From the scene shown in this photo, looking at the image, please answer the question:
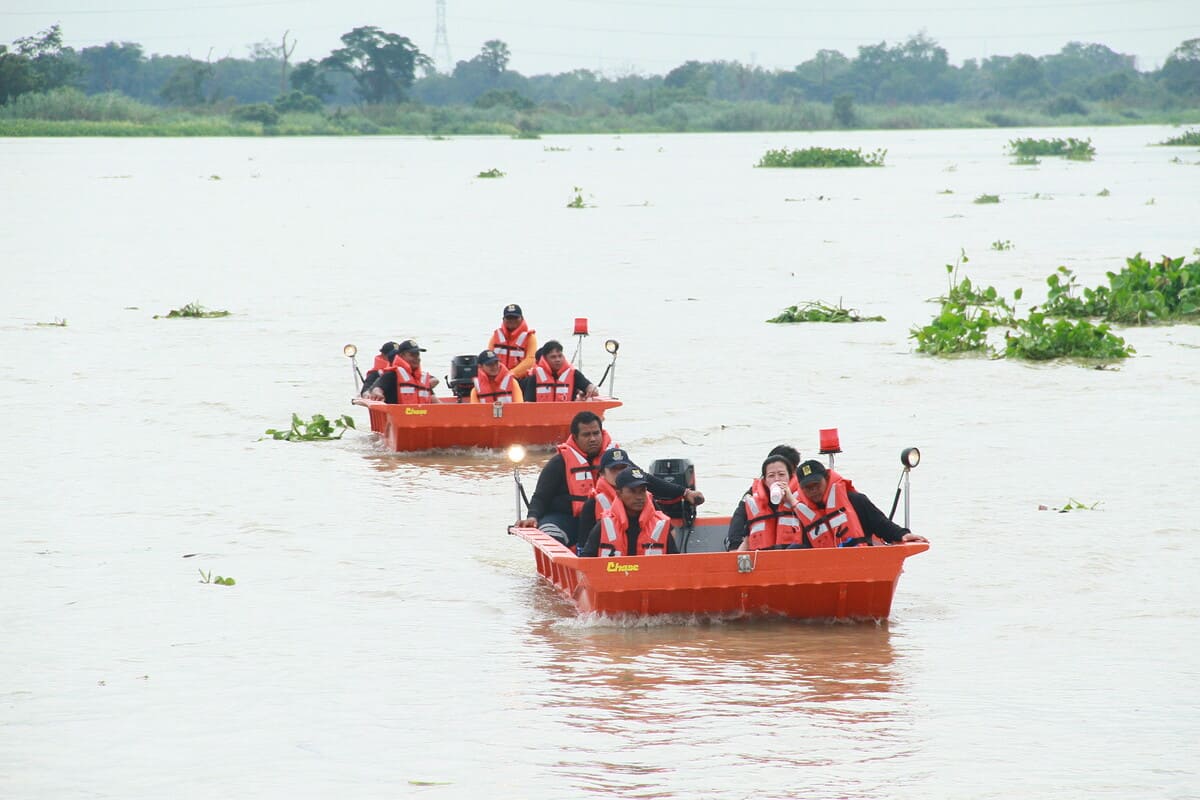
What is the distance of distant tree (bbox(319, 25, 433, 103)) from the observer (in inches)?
4894

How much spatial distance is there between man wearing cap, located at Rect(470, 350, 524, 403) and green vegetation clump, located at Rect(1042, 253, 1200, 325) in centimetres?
1046

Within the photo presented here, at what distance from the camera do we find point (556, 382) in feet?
52.4

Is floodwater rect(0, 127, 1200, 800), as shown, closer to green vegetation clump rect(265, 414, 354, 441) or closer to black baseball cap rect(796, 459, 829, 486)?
green vegetation clump rect(265, 414, 354, 441)

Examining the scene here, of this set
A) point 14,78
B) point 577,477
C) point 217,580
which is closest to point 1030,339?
point 577,477

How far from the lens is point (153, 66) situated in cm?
17025

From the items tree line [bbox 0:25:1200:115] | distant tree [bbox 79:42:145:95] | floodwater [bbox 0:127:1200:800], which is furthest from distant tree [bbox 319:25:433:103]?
floodwater [bbox 0:127:1200:800]

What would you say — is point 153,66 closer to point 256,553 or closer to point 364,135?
point 364,135

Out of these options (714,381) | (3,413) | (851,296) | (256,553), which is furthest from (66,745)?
(851,296)

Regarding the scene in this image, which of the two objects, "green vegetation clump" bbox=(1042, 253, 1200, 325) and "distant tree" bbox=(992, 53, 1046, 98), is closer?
"green vegetation clump" bbox=(1042, 253, 1200, 325)

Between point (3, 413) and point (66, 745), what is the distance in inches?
421

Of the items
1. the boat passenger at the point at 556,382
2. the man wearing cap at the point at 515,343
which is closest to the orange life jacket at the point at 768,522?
the boat passenger at the point at 556,382

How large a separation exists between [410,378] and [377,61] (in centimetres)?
11362

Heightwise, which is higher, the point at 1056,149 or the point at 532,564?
the point at 1056,149

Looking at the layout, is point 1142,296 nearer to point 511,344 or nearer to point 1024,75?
point 511,344
